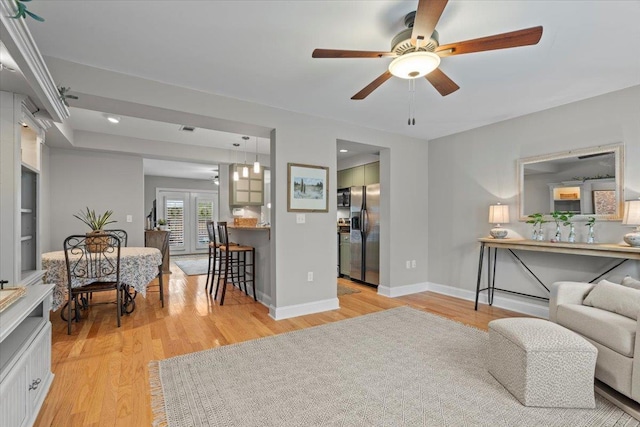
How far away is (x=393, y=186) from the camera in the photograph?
15.1ft

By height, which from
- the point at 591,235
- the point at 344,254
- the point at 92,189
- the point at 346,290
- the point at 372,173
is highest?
the point at 372,173

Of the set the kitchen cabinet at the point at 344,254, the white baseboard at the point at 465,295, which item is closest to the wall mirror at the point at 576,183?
the white baseboard at the point at 465,295

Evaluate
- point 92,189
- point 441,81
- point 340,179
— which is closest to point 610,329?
point 441,81

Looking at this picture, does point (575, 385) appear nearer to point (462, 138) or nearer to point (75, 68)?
point (462, 138)

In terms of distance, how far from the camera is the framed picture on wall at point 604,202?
3020mm

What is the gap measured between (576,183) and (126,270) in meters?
5.14

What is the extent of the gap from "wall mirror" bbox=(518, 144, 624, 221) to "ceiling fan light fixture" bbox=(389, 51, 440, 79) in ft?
8.16

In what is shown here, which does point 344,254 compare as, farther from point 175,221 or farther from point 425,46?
point 175,221

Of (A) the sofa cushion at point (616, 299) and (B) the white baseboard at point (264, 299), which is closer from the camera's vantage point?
(A) the sofa cushion at point (616, 299)

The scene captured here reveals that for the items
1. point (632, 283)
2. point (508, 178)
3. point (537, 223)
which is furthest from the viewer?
point (508, 178)

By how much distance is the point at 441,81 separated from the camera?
2.21 meters

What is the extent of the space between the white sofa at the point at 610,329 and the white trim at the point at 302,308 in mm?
2303

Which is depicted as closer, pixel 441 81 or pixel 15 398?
pixel 15 398

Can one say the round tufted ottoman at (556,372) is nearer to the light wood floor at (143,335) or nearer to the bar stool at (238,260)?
the light wood floor at (143,335)
